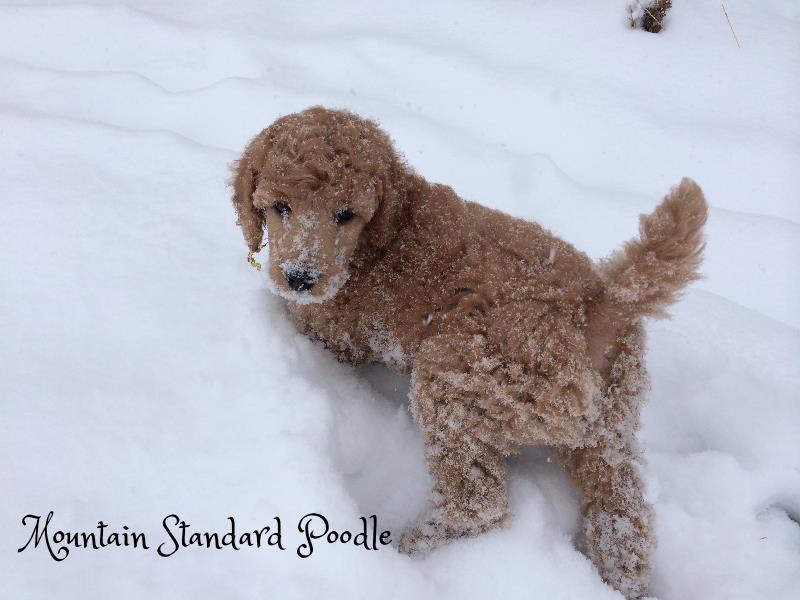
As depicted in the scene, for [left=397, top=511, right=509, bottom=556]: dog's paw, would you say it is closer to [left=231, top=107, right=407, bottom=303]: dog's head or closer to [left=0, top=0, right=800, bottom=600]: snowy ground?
[left=0, top=0, right=800, bottom=600]: snowy ground

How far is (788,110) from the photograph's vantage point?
4.14m

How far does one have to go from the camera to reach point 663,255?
1738 millimetres

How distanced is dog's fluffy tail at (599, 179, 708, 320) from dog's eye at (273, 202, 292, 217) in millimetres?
1217

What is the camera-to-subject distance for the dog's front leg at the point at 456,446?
6.73 feet

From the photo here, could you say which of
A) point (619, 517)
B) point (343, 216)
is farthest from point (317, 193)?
point (619, 517)

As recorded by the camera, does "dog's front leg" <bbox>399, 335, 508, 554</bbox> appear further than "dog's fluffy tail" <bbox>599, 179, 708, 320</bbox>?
Yes

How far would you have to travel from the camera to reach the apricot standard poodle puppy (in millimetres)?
1894

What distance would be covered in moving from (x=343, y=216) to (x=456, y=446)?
39.8 inches

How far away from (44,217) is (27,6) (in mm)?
3196

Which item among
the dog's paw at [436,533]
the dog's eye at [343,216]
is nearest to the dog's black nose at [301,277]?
the dog's eye at [343,216]

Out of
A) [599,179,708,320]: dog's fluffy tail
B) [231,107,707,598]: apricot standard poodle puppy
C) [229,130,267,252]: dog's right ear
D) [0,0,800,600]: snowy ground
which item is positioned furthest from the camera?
[229,130,267,252]: dog's right ear

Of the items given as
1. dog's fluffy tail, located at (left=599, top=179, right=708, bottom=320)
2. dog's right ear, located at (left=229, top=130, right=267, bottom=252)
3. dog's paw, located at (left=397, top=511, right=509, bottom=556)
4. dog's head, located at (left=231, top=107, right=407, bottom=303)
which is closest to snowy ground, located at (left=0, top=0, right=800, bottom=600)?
dog's paw, located at (left=397, top=511, right=509, bottom=556)

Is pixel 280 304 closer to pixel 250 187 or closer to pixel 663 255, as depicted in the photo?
pixel 250 187

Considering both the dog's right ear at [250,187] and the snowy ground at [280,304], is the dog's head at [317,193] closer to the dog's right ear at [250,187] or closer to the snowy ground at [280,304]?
the dog's right ear at [250,187]
